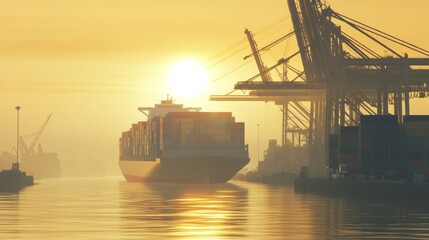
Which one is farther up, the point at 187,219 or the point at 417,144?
the point at 417,144

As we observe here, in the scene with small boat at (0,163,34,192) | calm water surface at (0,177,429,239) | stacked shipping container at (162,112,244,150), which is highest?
stacked shipping container at (162,112,244,150)

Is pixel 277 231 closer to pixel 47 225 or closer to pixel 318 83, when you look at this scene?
pixel 47 225

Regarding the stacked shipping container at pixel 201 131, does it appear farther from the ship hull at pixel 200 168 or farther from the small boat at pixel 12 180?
the small boat at pixel 12 180

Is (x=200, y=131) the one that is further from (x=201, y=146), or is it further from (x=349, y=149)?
(x=349, y=149)

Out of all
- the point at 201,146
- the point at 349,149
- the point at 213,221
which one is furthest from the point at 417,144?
the point at 201,146

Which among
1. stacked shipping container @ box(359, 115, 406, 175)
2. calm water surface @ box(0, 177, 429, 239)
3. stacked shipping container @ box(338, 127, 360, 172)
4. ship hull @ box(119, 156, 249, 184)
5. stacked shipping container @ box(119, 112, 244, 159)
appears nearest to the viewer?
calm water surface @ box(0, 177, 429, 239)

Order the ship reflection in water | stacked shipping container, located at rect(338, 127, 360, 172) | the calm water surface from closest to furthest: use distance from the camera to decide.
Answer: the calm water surface → the ship reflection in water → stacked shipping container, located at rect(338, 127, 360, 172)

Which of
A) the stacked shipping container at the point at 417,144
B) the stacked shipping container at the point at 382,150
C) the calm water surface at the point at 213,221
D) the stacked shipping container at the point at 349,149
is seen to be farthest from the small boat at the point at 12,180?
the calm water surface at the point at 213,221

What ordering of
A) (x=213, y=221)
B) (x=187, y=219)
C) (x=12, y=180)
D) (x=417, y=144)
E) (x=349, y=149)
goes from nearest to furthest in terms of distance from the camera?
(x=213, y=221)
(x=187, y=219)
(x=417, y=144)
(x=349, y=149)
(x=12, y=180)

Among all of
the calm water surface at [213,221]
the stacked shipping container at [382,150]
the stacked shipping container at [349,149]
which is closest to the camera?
the calm water surface at [213,221]

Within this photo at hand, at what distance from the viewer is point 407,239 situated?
51.9 m

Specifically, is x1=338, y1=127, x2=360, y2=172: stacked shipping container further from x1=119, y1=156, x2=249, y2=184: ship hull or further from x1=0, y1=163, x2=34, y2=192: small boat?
x1=119, y1=156, x2=249, y2=184: ship hull

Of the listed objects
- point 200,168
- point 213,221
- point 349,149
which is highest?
point 349,149

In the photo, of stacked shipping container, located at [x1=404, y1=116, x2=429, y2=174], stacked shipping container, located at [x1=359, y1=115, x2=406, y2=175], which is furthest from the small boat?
stacked shipping container, located at [x1=404, y1=116, x2=429, y2=174]
